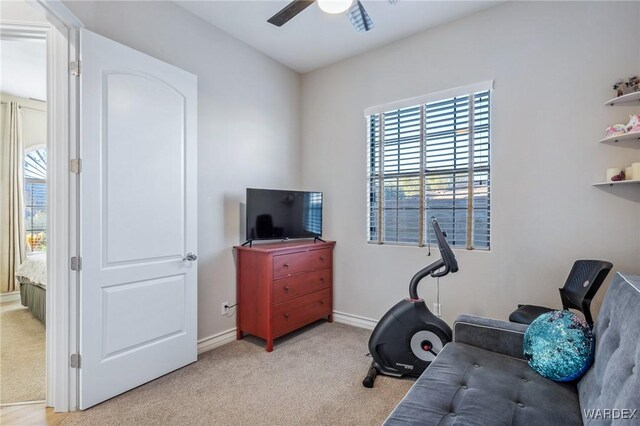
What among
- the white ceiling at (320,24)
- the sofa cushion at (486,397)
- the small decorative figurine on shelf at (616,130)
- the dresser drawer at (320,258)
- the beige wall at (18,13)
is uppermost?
the white ceiling at (320,24)

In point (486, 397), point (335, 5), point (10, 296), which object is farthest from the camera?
point (10, 296)

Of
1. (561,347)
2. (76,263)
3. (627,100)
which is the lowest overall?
(561,347)

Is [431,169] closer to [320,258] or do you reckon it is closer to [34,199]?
[320,258]

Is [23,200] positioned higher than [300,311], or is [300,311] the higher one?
[23,200]

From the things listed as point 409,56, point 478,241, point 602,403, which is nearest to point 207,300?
point 478,241

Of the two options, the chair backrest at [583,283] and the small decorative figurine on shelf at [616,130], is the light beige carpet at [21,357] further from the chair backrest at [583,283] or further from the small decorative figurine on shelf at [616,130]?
the small decorative figurine on shelf at [616,130]

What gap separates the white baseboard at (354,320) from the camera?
335 centimetres

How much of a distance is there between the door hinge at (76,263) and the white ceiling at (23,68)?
6.62 feet

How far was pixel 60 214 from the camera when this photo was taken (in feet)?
6.37

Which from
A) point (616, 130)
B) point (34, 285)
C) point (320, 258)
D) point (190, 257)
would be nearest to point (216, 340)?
point (190, 257)

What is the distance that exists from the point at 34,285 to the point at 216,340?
2.45 metres

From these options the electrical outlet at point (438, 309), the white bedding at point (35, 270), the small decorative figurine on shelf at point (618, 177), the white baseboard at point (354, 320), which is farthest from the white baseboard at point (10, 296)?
the small decorative figurine on shelf at point (618, 177)

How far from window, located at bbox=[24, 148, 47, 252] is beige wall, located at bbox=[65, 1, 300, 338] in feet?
12.5

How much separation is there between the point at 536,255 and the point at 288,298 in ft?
6.97
